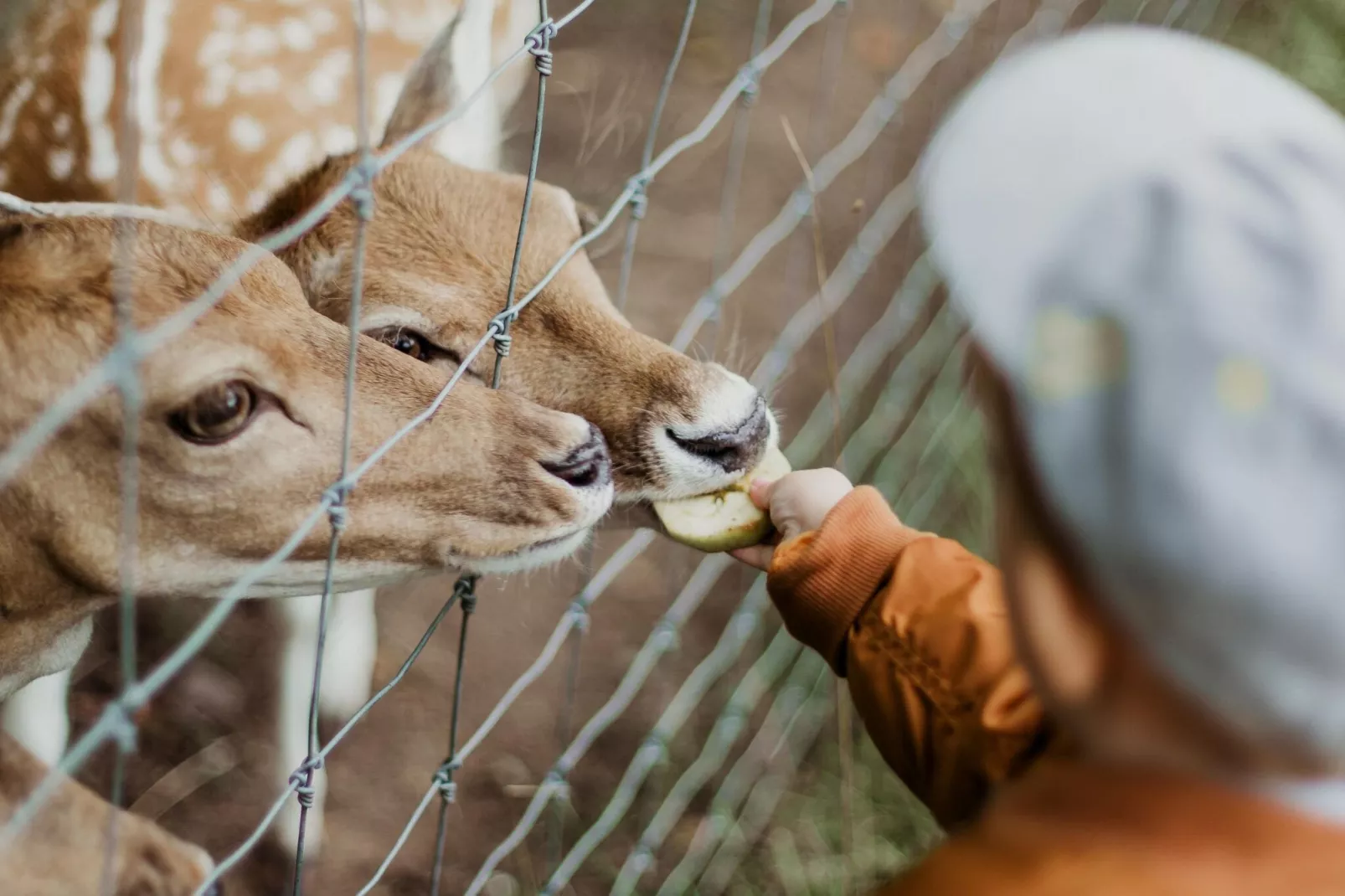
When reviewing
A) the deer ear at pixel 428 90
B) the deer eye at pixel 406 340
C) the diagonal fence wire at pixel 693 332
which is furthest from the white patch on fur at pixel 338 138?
the deer eye at pixel 406 340

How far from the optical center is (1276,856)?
2.71ft

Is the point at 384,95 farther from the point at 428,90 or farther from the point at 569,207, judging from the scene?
the point at 569,207

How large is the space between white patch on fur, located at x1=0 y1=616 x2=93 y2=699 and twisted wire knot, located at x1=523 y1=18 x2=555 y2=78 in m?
0.96

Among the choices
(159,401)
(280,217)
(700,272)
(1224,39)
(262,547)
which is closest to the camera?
(159,401)

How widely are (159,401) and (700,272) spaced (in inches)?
103

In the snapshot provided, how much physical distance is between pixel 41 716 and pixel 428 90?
1.42m

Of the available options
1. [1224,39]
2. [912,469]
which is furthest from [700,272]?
[1224,39]

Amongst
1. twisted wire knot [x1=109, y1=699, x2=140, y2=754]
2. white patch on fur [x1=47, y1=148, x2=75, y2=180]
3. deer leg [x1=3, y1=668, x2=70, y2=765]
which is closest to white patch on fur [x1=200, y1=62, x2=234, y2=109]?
white patch on fur [x1=47, y1=148, x2=75, y2=180]

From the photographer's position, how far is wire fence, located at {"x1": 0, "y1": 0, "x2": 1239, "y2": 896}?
4.52ft

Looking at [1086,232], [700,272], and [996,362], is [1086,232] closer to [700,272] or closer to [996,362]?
[996,362]

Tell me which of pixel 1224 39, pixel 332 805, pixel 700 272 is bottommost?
pixel 332 805

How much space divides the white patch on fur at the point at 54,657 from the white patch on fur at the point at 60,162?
4.93ft

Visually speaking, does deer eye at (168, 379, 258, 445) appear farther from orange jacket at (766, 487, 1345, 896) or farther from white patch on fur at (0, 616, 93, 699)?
orange jacket at (766, 487, 1345, 896)

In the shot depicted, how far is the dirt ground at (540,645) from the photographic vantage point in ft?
8.52
